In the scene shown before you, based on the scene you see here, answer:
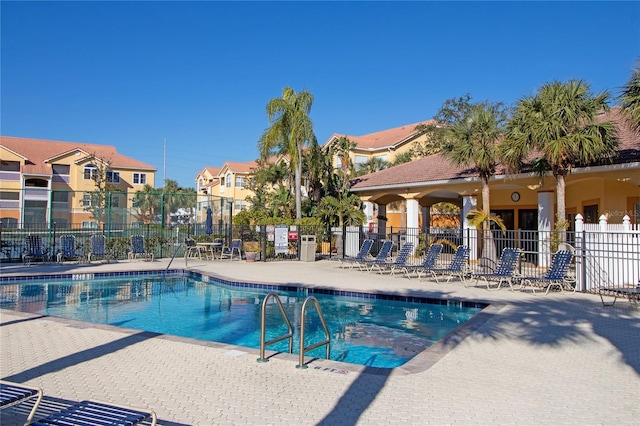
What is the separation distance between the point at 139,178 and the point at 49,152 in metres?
8.48

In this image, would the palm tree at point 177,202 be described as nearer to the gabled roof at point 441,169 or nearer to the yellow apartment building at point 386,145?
the gabled roof at point 441,169

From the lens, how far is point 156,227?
2273 cm

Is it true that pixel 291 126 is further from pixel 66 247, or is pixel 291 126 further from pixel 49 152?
pixel 49 152

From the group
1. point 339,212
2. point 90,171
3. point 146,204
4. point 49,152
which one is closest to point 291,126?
point 339,212

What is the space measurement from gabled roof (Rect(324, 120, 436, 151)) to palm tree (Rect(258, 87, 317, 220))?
16720 millimetres

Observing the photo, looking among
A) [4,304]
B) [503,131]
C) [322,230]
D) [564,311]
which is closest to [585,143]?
[503,131]

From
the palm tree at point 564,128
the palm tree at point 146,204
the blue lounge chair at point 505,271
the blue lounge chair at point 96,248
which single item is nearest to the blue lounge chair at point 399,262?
the blue lounge chair at point 505,271

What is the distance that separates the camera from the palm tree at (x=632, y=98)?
42.5 feet

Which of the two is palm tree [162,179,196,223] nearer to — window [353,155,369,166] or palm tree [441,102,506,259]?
palm tree [441,102,506,259]

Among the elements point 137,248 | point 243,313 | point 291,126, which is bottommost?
point 243,313

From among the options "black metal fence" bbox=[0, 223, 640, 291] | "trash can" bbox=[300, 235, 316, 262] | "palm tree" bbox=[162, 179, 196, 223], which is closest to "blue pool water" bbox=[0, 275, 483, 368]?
"black metal fence" bbox=[0, 223, 640, 291]

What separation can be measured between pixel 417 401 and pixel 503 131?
14.5m

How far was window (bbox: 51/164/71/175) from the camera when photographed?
44188 mm

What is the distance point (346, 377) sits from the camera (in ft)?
18.5
